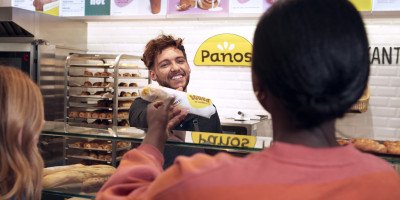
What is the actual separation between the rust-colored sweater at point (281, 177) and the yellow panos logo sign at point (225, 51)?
4340mm

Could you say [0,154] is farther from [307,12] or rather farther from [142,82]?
[142,82]

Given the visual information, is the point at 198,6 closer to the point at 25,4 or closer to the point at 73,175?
the point at 25,4

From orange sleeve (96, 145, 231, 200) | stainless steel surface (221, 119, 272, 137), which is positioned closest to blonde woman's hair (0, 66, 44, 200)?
orange sleeve (96, 145, 231, 200)

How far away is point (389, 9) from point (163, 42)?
2.97m

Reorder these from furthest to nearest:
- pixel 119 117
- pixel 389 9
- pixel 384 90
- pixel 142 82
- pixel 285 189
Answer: pixel 142 82
pixel 119 117
pixel 384 90
pixel 389 9
pixel 285 189

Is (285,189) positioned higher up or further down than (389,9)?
further down

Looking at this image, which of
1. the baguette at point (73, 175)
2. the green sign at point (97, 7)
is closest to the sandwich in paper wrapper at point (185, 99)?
the baguette at point (73, 175)

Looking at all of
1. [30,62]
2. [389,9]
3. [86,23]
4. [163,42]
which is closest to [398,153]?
[163,42]

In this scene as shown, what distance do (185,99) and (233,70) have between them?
11.9ft

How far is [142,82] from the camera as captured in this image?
5.82 m

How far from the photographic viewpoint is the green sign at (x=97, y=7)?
536cm

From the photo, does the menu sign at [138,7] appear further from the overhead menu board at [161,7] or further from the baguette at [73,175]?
the baguette at [73,175]

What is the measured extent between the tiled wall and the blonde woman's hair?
3749 mm

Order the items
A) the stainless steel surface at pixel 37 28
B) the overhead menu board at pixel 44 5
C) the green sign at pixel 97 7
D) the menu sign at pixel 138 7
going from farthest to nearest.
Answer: the overhead menu board at pixel 44 5, the green sign at pixel 97 7, the menu sign at pixel 138 7, the stainless steel surface at pixel 37 28
